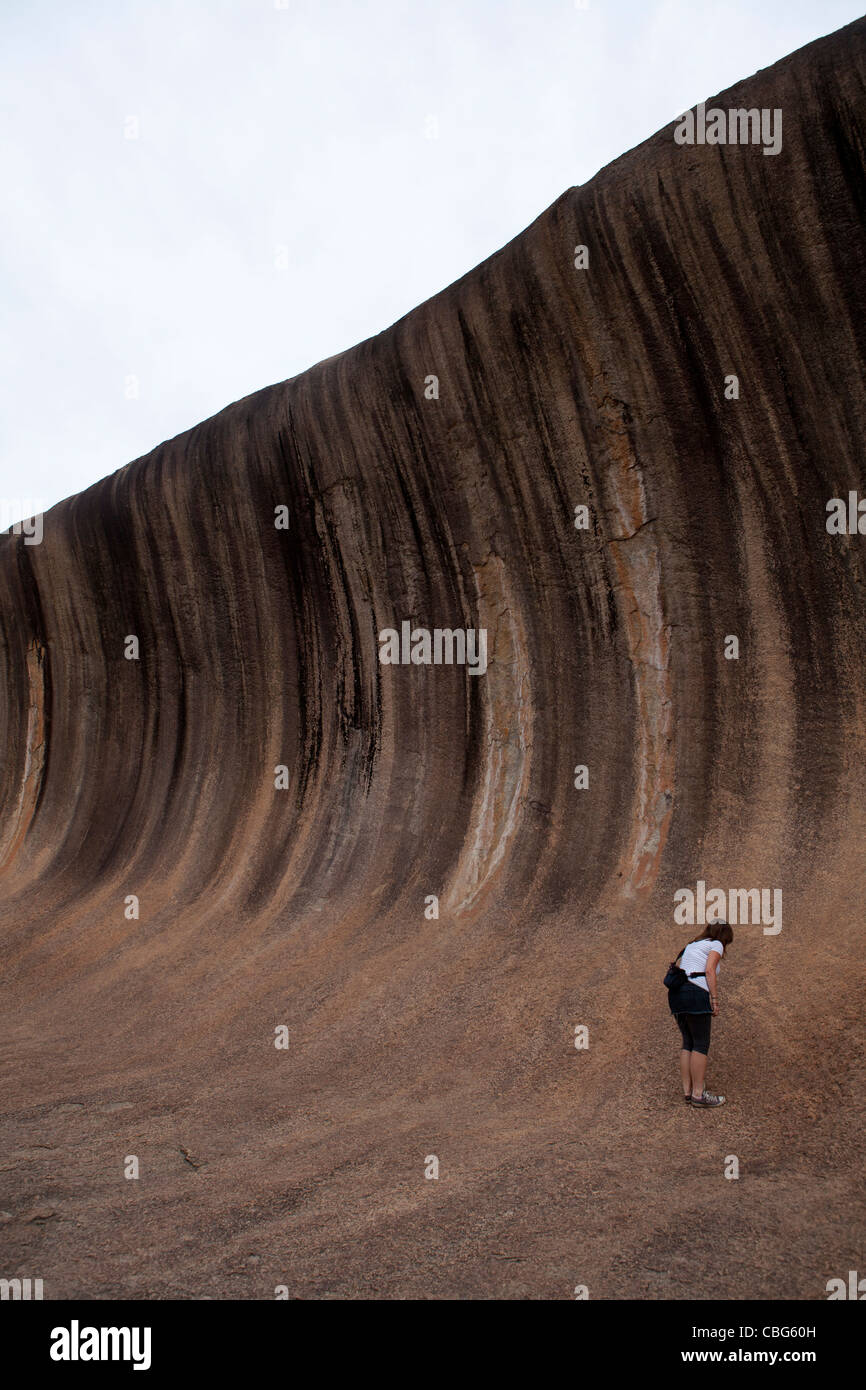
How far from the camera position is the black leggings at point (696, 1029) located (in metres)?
5.05

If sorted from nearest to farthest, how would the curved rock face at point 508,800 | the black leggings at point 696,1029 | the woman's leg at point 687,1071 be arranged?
1. the curved rock face at point 508,800
2. the black leggings at point 696,1029
3. the woman's leg at point 687,1071

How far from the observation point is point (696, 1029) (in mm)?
5074

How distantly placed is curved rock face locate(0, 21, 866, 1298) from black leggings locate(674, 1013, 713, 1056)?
34cm

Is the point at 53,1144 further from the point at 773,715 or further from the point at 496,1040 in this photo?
the point at 773,715

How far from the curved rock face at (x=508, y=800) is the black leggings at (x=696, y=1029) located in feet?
1.12

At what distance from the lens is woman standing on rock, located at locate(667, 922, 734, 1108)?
16.6 ft

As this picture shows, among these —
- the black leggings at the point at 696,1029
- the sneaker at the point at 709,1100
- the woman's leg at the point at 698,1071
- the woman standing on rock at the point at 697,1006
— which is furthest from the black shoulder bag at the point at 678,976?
the sneaker at the point at 709,1100

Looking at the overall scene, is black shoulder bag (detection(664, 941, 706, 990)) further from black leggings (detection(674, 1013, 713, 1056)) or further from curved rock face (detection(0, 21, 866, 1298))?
curved rock face (detection(0, 21, 866, 1298))

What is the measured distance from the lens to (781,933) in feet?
22.2

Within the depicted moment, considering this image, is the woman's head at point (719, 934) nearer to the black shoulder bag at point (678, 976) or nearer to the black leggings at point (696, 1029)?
the black shoulder bag at point (678, 976)

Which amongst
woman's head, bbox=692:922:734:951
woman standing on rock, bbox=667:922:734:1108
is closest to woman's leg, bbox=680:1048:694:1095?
woman standing on rock, bbox=667:922:734:1108

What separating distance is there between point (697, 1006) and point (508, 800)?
416 cm

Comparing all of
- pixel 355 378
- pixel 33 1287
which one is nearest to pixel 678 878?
pixel 33 1287

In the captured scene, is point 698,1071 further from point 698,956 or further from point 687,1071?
point 698,956
